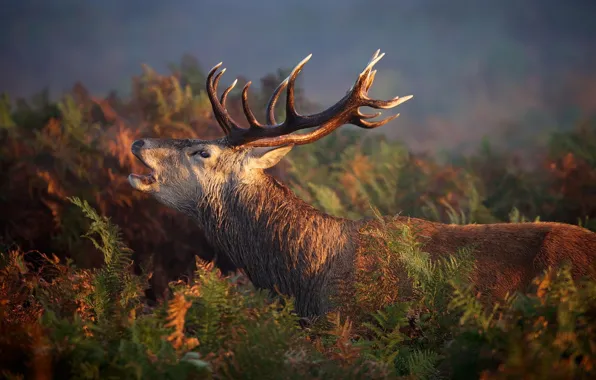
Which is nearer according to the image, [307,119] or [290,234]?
[290,234]

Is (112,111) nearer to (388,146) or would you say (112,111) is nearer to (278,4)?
(388,146)

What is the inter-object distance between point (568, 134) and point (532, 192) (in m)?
3.12

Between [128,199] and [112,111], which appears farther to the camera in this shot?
[112,111]

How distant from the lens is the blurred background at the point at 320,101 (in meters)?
8.24

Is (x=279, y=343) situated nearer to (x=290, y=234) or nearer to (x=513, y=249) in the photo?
(x=290, y=234)

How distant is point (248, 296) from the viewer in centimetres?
378

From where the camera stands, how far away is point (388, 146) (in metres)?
11.0

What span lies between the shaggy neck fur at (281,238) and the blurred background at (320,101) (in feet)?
7.90

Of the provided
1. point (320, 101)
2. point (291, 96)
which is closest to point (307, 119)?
point (291, 96)

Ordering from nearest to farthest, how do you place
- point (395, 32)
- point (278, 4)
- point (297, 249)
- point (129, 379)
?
1. point (129, 379)
2. point (297, 249)
3. point (395, 32)
4. point (278, 4)

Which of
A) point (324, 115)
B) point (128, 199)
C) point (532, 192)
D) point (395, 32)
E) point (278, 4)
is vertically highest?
point (278, 4)

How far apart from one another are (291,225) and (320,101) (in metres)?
27.9

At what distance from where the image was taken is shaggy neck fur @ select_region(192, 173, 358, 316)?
17.1 feet

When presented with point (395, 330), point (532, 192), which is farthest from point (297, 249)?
point (532, 192)
